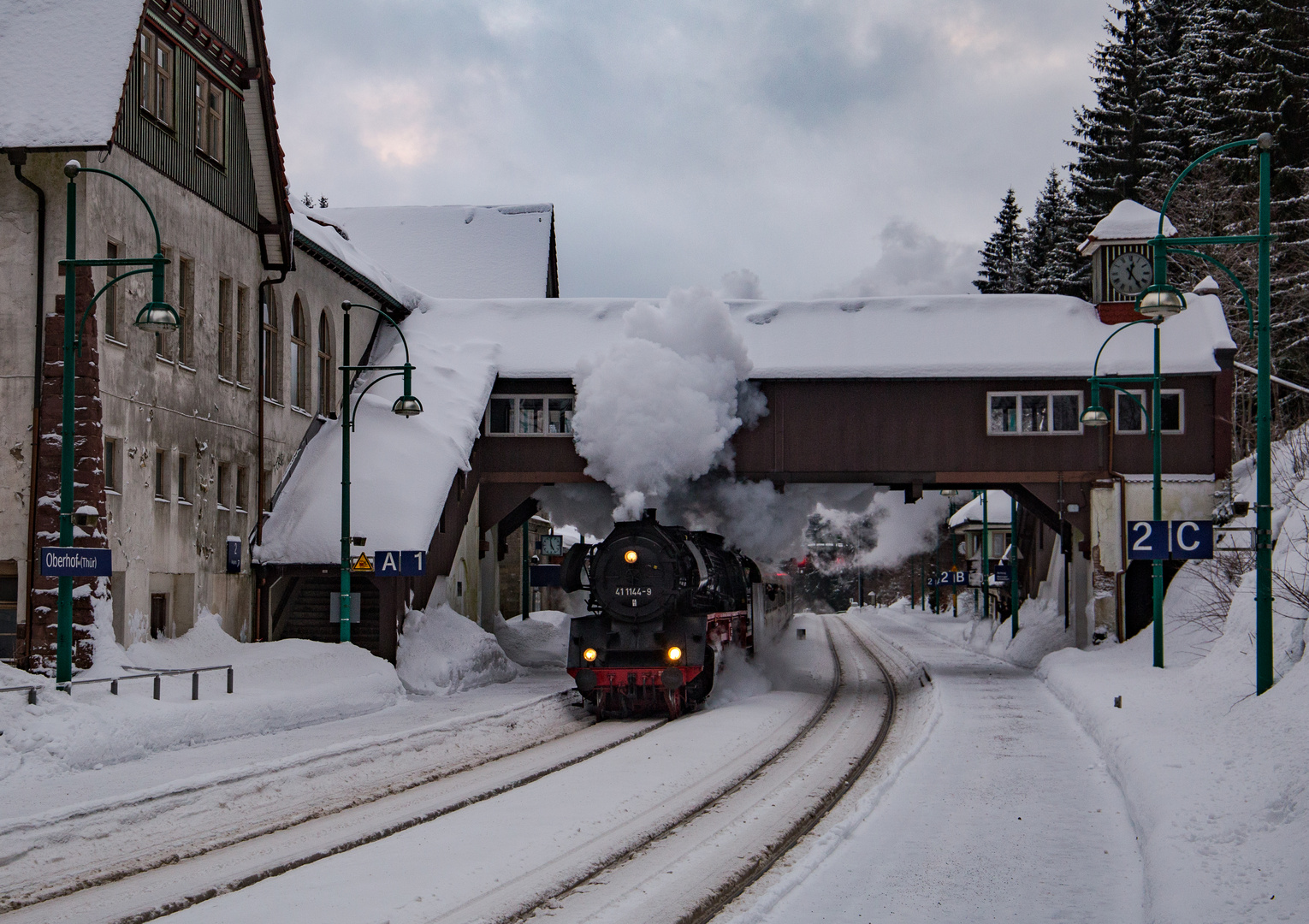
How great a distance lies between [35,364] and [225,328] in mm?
5723

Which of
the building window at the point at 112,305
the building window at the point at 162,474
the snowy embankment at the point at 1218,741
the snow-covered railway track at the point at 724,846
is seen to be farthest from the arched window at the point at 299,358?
the snowy embankment at the point at 1218,741

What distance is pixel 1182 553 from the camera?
1948 centimetres

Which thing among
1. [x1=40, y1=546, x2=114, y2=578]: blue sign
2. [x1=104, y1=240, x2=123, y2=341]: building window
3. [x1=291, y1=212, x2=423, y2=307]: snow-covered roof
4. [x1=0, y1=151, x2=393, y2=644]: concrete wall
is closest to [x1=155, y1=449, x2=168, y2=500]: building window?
[x1=0, y1=151, x2=393, y2=644]: concrete wall

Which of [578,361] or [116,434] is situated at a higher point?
[578,361]

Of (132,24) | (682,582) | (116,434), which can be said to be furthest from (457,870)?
(132,24)

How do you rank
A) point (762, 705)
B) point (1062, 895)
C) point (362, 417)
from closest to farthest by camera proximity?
point (1062, 895) → point (762, 705) → point (362, 417)

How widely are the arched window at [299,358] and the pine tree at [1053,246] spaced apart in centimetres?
3117

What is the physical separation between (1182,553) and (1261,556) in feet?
18.8

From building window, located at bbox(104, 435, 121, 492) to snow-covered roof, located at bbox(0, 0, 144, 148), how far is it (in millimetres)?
4313

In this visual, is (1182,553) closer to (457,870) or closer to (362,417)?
(457,870)

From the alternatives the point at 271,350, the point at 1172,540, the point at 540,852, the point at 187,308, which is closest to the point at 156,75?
the point at 187,308

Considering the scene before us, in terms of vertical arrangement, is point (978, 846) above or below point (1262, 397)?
below

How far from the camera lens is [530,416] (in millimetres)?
29922

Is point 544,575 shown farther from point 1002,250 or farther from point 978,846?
point 1002,250
